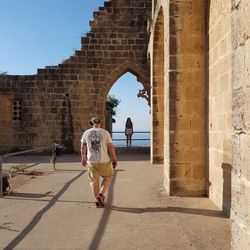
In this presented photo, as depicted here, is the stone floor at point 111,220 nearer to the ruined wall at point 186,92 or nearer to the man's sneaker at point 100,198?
the man's sneaker at point 100,198

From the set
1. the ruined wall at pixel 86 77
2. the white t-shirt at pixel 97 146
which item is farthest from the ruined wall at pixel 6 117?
the white t-shirt at pixel 97 146

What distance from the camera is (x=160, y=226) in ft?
16.8

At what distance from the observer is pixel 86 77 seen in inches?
695

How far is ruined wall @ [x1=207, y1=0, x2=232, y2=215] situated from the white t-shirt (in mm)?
1706

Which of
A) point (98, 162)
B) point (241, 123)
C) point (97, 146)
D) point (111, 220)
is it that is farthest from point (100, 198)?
point (241, 123)

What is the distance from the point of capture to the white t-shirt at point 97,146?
21.0 ft

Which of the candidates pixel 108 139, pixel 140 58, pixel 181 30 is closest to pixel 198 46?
pixel 181 30

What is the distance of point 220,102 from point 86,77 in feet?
39.1

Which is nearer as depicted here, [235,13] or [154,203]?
[235,13]

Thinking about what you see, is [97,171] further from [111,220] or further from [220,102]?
[220,102]

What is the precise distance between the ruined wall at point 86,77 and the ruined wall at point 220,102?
34.9ft

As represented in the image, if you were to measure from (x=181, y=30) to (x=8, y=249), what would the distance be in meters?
4.78

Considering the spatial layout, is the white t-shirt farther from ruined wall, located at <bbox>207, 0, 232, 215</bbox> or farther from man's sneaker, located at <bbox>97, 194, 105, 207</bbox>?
ruined wall, located at <bbox>207, 0, 232, 215</bbox>

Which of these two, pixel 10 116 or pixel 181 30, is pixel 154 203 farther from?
pixel 10 116
